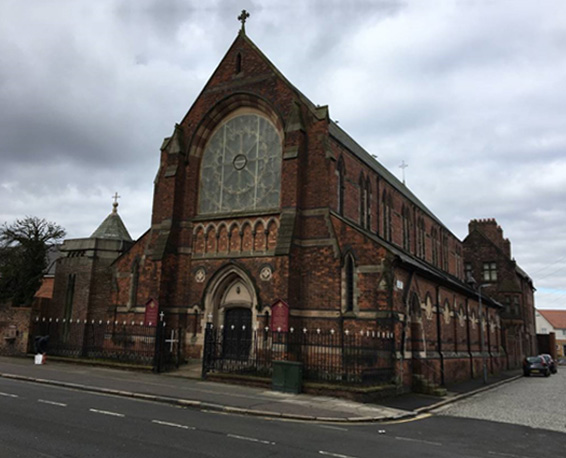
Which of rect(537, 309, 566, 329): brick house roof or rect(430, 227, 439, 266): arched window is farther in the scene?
rect(537, 309, 566, 329): brick house roof

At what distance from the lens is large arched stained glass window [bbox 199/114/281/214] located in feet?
71.6

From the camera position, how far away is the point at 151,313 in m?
21.7

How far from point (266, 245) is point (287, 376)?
253 inches

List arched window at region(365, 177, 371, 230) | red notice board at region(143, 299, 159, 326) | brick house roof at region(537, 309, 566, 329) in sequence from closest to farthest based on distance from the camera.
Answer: red notice board at region(143, 299, 159, 326) → arched window at region(365, 177, 371, 230) → brick house roof at region(537, 309, 566, 329)

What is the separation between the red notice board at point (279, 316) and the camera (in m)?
18.5

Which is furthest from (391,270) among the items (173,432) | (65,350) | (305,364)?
(65,350)

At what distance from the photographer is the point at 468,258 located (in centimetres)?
4859

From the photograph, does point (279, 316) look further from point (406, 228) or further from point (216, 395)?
point (406, 228)

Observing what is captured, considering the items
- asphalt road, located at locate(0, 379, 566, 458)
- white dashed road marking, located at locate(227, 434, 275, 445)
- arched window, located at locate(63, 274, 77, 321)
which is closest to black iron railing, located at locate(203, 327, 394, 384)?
asphalt road, located at locate(0, 379, 566, 458)

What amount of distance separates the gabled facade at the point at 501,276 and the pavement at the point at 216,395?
26715 mm

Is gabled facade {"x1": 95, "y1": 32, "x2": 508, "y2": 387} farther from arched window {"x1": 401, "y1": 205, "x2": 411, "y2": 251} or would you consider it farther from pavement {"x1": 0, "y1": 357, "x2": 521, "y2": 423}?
arched window {"x1": 401, "y1": 205, "x2": 411, "y2": 251}

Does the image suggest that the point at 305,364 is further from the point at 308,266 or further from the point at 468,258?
the point at 468,258

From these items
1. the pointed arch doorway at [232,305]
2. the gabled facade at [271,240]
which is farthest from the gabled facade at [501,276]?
the pointed arch doorway at [232,305]

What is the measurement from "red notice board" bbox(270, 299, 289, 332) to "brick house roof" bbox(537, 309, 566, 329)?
305 ft
